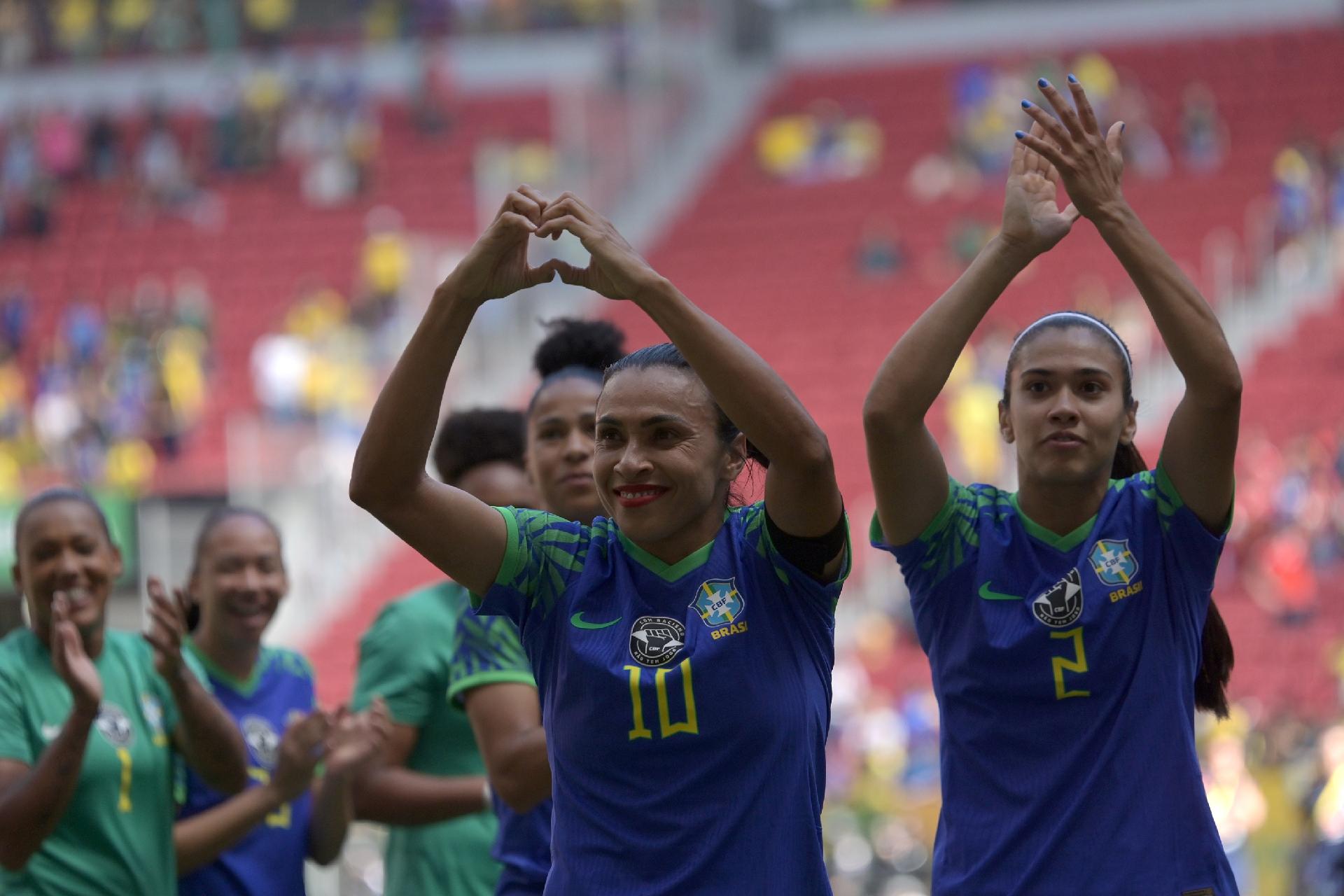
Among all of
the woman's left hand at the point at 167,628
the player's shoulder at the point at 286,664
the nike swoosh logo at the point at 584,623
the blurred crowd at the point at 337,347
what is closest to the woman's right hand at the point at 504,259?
the nike swoosh logo at the point at 584,623

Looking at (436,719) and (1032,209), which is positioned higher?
(1032,209)

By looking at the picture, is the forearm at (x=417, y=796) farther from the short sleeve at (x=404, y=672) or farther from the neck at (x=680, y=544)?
the neck at (x=680, y=544)

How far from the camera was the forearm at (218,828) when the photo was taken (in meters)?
4.53

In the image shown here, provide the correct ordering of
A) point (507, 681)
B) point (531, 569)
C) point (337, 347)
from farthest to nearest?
point (337, 347) < point (507, 681) < point (531, 569)

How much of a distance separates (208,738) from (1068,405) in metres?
2.29

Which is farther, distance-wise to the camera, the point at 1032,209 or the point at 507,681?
the point at 507,681

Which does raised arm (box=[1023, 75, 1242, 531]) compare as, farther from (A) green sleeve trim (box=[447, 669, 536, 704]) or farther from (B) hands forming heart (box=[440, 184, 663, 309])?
(A) green sleeve trim (box=[447, 669, 536, 704])

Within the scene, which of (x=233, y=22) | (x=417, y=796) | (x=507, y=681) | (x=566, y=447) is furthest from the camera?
(x=233, y=22)

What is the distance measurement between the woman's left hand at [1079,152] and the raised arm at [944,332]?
78mm

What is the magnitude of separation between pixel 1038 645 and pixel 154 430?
54.4 ft

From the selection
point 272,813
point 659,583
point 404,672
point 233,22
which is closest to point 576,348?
point 404,672

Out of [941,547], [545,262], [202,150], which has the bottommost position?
[941,547]

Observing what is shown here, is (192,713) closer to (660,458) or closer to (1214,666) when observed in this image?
(660,458)

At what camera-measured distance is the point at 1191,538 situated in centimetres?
354
